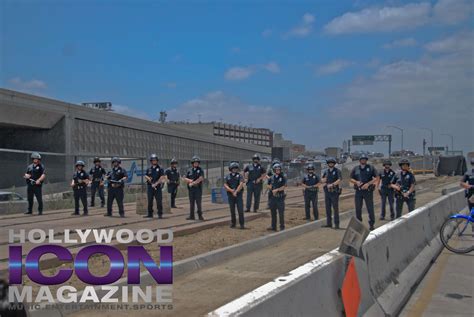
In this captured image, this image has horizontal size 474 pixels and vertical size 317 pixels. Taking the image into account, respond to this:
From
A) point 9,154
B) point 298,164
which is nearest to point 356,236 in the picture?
point 9,154

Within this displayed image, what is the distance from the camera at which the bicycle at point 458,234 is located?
12.3 meters

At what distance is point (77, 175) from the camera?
16.2 meters

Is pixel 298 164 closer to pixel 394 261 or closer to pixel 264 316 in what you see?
pixel 394 261

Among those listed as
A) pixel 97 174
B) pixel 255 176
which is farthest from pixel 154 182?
pixel 255 176

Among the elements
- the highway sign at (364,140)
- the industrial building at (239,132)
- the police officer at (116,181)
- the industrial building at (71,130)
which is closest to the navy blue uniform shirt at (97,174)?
the police officer at (116,181)

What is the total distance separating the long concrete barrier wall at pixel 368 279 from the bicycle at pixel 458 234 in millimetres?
295

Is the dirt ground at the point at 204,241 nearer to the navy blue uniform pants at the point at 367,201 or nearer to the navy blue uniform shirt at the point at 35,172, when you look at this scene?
the navy blue uniform pants at the point at 367,201

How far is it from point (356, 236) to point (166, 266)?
431 cm

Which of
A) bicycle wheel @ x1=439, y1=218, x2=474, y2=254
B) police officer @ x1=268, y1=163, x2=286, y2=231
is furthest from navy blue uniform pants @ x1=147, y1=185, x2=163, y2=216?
bicycle wheel @ x1=439, y1=218, x2=474, y2=254

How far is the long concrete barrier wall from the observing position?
13.3 ft

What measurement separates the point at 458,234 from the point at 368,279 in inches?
295

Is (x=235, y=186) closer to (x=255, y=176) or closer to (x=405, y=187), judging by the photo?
(x=255, y=176)

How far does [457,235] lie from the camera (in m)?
13.2

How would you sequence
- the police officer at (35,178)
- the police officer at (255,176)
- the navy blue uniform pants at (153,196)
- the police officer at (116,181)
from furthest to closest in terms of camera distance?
the police officer at (255,176) < the navy blue uniform pants at (153,196) < the police officer at (116,181) < the police officer at (35,178)
